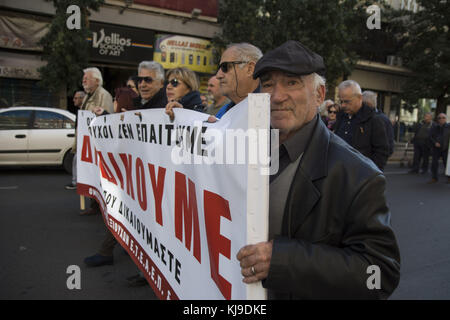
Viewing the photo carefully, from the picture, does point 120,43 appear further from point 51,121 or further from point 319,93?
point 319,93

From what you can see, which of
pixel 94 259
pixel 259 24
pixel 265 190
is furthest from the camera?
pixel 259 24

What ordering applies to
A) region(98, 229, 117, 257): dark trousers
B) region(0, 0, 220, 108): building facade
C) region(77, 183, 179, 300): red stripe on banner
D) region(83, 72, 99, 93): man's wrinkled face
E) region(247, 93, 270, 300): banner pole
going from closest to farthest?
region(247, 93, 270, 300): banner pole, region(77, 183, 179, 300): red stripe on banner, region(98, 229, 117, 257): dark trousers, region(83, 72, 99, 93): man's wrinkled face, region(0, 0, 220, 108): building facade

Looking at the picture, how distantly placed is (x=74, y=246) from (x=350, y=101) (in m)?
3.76

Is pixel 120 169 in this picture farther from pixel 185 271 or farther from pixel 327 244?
pixel 327 244

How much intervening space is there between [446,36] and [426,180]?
44.7 ft

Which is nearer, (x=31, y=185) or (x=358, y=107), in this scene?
(x=358, y=107)

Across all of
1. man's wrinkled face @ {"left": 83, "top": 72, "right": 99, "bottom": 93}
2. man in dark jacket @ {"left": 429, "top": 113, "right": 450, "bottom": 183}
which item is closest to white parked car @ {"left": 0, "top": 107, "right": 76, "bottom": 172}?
man's wrinkled face @ {"left": 83, "top": 72, "right": 99, "bottom": 93}

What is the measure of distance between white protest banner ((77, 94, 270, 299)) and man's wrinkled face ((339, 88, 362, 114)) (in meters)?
2.82

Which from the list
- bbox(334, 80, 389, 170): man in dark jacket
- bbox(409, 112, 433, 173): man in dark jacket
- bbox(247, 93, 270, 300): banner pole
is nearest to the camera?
A: bbox(247, 93, 270, 300): banner pole

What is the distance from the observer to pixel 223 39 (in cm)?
1567

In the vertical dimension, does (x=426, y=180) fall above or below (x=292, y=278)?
below

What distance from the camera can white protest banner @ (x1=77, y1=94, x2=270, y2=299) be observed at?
1.10 metres

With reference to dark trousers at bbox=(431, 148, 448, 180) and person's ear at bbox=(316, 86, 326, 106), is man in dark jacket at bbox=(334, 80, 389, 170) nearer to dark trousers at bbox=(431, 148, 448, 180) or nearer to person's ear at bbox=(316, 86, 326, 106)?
Answer: person's ear at bbox=(316, 86, 326, 106)

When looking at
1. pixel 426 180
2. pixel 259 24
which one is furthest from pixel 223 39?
pixel 426 180
